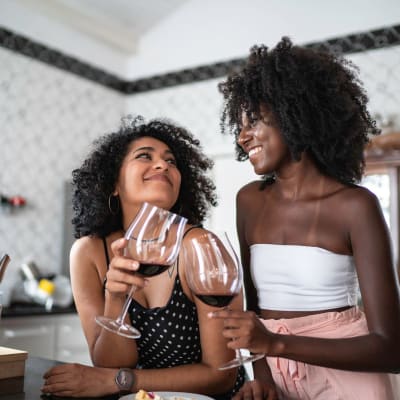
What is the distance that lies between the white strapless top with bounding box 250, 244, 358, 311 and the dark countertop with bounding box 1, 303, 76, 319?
83.8 inches

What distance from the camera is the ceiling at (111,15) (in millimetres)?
4094

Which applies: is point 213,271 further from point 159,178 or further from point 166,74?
point 166,74

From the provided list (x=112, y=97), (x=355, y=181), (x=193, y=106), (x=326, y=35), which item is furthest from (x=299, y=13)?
(x=355, y=181)

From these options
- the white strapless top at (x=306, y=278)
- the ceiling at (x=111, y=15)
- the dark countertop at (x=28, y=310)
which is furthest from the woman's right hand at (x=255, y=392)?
the ceiling at (x=111, y=15)

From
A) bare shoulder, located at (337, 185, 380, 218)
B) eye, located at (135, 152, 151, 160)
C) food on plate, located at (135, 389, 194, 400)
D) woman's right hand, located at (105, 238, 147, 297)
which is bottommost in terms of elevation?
food on plate, located at (135, 389, 194, 400)

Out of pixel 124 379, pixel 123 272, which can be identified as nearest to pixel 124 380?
pixel 124 379

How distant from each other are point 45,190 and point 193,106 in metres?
1.37

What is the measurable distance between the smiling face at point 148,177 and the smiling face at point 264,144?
0.35 meters

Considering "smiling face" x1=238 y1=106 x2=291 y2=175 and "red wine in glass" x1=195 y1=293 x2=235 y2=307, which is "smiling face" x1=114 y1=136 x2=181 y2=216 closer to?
"smiling face" x1=238 y1=106 x2=291 y2=175

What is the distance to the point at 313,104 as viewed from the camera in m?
1.32

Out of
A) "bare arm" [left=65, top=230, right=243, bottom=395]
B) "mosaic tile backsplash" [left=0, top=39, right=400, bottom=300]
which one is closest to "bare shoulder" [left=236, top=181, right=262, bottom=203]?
"bare arm" [left=65, top=230, right=243, bottom=395]

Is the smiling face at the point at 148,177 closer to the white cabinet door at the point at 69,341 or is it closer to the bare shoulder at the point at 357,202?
the bare shoulder at the point at 357,202

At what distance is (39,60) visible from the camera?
13.3 feet

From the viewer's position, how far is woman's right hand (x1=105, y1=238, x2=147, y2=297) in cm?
97
